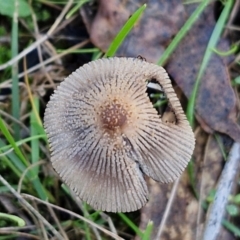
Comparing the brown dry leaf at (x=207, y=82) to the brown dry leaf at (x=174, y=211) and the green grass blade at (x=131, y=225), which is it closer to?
the brown dry leaf at (x=174, y=211)

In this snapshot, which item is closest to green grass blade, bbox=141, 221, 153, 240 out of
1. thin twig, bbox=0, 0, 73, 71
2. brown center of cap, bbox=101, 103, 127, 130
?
brown center of cap, bbox=101, 103, 127, 130

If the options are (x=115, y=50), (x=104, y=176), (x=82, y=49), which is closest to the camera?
(x=104, y=176)

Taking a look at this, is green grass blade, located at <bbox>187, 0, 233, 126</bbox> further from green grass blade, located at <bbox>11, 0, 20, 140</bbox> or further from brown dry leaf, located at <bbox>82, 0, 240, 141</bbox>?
green grass blade, located at <bbox>11, 0, 20, 140</bbox>

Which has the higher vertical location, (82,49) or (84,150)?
(82,49)

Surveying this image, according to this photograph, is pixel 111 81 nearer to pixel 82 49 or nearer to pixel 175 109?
pixel 175 109

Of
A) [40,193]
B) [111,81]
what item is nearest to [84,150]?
[111,81]

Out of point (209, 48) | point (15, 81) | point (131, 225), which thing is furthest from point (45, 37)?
point (131, 225)

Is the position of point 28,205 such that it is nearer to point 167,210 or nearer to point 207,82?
point 167,210
